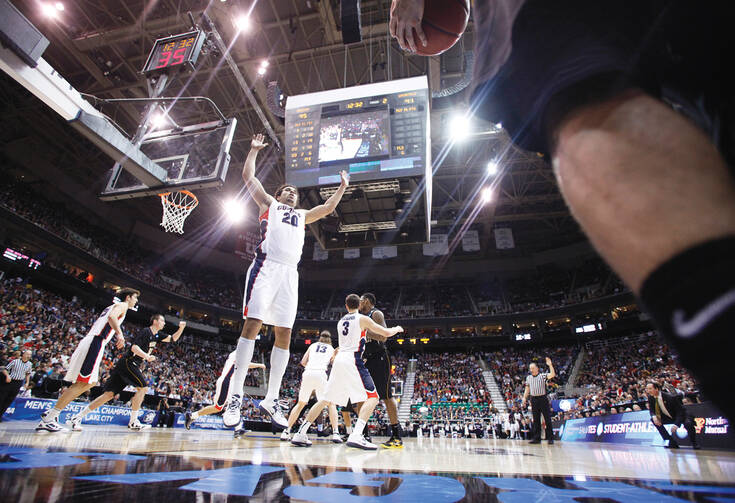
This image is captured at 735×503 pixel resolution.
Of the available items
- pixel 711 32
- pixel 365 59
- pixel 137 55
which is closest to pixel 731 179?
pixel 711 32

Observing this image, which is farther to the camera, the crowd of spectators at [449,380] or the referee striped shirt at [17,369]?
the crowd of spectators at [449,380]

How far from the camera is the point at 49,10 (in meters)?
10.7

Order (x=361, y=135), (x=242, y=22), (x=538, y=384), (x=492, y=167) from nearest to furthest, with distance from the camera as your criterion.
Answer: (x=361, y=135) < (x=538, y=384) < (x=242, y=22) < (x=492, y=167)

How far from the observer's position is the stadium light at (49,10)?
10.6 m

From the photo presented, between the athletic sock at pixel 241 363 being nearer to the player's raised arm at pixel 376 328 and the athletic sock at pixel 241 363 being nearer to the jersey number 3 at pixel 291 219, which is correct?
the jersey number 3 at pixel 291 219

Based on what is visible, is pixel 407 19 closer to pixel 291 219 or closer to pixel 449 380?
pixel 291 219

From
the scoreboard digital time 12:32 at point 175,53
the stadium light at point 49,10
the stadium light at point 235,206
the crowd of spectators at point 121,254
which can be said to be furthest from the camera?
the stadium light at point 235,206

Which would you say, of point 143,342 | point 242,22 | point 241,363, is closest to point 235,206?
point 242,22

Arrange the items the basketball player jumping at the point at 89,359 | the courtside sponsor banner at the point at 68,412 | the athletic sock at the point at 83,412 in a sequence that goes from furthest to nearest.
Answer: the courtside sponsor banner at the point at 68,412, the athletic sock at the point at 83,412, the basketball player jumping at the point at 89,359

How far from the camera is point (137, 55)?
40.4 feet

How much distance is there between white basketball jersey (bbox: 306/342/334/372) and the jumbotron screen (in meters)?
2.93

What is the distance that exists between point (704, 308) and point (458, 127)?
13.1 m

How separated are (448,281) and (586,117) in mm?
31010

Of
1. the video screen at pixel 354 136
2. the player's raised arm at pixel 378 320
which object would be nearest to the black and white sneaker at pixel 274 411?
the player's raised arm at pixel 378 320
